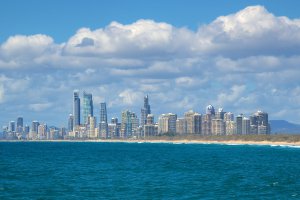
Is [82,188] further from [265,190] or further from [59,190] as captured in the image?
[265,190]

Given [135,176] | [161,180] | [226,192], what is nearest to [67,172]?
[135,176]

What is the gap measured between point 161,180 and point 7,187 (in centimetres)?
2427

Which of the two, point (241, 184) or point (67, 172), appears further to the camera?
point (67, 172)

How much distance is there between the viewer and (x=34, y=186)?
85.6 metres

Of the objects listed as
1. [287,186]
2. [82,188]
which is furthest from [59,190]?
[287,186]

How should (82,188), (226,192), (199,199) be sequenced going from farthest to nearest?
(82,188) → (226,192) → (199,199)

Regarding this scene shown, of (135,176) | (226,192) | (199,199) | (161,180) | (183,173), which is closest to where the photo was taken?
(199,199)

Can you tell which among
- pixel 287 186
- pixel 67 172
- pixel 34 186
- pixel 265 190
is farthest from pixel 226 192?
pixel 67 172

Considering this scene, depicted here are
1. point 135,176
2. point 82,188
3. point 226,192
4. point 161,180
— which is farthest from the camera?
point 135,176

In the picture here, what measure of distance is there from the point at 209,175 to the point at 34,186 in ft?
113

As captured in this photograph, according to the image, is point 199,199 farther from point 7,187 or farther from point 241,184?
point 7,187

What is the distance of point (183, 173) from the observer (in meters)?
112

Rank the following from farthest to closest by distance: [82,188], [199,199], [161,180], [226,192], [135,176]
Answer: [135,176] < [161,180] < [82,188] < [226,192] < [199,199]

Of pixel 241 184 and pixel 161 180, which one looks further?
pixel 161 180
